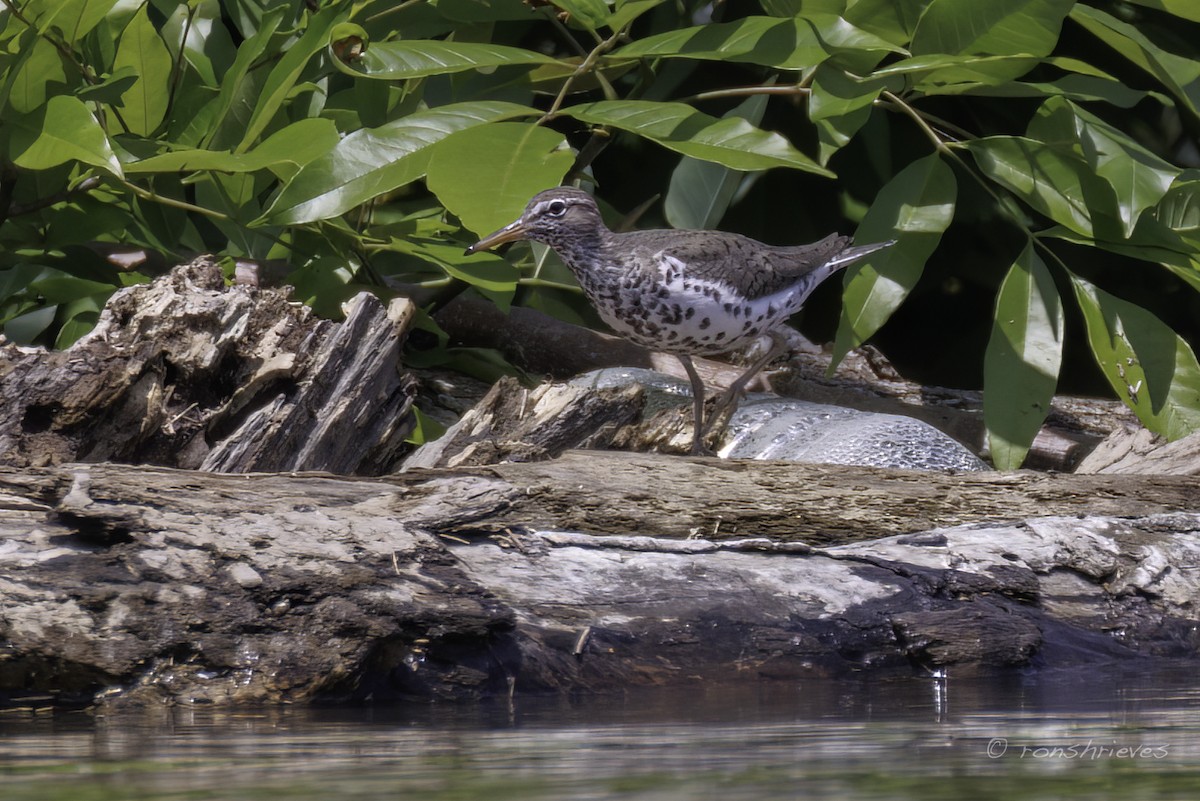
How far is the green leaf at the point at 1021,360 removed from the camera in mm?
4812

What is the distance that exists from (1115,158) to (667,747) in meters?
3.31

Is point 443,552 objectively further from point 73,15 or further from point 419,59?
point 73,15

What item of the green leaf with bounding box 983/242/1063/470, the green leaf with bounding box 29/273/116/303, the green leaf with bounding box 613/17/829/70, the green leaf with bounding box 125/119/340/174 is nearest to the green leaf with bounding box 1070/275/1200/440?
the green leaf with bounding box 983/242/1063/470

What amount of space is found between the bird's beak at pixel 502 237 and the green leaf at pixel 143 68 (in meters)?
1.56

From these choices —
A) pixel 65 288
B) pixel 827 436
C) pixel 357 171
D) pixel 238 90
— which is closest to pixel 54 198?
pixel 65 288

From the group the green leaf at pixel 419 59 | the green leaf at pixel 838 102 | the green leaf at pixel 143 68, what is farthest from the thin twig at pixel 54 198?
the green leaf at pixel 838 102

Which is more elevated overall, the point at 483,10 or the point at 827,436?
the point at 483,10

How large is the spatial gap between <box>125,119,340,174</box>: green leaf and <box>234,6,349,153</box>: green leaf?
215mm

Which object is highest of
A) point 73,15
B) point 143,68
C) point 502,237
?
point 73,15

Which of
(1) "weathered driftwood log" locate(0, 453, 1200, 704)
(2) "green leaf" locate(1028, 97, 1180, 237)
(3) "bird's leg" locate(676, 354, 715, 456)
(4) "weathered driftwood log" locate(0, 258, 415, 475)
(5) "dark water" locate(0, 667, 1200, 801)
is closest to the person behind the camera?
(5) "dark water" locate(0, 667, 1200, 801)

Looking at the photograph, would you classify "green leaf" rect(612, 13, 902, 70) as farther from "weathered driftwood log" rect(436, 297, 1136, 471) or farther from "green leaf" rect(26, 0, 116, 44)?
"green leaf" rect(26, 0, 116, 44)

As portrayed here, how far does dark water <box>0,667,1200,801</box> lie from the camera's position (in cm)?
176

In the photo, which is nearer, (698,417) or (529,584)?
(529,584)

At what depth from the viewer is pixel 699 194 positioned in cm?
624
